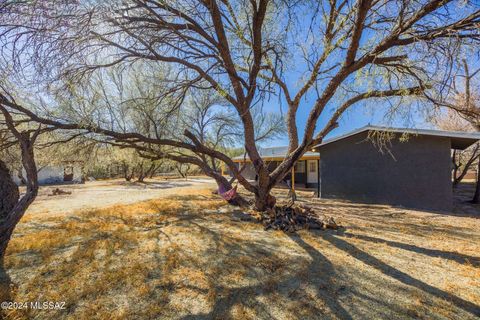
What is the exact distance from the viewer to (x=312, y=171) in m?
15.6

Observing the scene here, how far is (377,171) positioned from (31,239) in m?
11.2

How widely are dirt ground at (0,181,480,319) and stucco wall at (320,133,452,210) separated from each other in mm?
3401

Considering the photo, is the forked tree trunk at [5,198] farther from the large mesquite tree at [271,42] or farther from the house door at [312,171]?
the house door at [312,171]

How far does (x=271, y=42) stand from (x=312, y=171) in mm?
12402

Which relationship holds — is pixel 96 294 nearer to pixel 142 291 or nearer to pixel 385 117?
pixel 142 291

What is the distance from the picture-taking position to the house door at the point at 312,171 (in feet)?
50.6

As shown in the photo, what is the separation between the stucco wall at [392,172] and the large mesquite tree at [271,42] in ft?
13.9

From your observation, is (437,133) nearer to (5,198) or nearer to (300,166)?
(300,166)

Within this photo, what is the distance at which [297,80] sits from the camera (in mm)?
5879

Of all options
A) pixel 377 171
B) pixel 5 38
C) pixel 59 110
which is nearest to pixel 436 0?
pixel 5 38

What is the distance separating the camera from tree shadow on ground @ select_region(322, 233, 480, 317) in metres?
2.08

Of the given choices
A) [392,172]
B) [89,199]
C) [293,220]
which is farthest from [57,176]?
[392,172]

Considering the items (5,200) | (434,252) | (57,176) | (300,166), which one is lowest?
(434,252)

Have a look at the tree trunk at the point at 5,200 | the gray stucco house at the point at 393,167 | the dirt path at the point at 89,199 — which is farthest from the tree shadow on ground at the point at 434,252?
the dirt path at the point at 89,199
